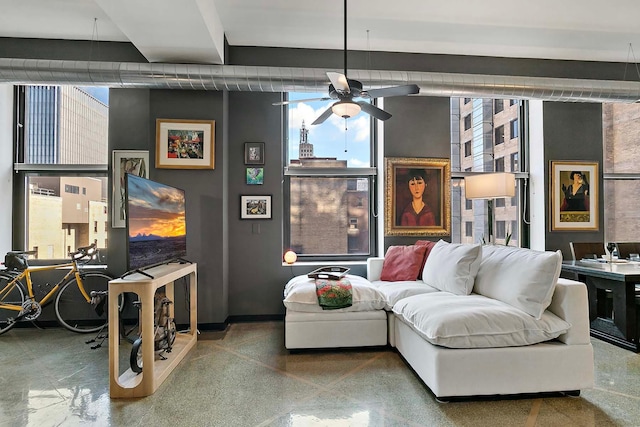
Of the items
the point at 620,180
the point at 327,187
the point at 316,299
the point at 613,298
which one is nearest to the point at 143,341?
the point at 316,299

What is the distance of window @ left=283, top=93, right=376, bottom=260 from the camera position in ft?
15.6

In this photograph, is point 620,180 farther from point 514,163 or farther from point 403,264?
point 403,264

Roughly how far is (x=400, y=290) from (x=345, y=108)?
71.4 inches

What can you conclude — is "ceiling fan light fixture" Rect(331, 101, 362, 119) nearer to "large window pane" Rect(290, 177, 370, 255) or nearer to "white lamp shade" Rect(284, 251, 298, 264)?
→ "large window pane" Rect(290, 177, 370, 255)

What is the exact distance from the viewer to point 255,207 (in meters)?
4.43

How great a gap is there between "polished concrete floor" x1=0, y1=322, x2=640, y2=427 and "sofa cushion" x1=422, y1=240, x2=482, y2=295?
0.82m

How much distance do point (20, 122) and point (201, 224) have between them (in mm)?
2824

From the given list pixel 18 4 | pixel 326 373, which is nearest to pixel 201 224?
pixel 326 373

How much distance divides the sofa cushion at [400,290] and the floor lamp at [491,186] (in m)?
1.43

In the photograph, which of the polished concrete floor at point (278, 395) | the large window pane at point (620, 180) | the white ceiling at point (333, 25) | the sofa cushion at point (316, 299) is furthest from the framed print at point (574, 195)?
the sofa cushion at point (316, 299)

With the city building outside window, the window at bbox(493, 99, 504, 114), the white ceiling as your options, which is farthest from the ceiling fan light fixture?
the window at bbox(493, 99, 504, 114)

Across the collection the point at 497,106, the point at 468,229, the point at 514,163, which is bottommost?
the point at 468,229

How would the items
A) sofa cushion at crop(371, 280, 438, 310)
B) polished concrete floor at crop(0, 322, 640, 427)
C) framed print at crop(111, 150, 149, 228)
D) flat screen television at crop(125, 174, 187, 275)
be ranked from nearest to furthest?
polished concrete floor at crop(0, 322, 640, 427) → flat screen television at crop(125, 174, 187, 275) → sofa cushion at crop(371, 280, 438, 310) → framed print at crop(111, 150, 149, 228)

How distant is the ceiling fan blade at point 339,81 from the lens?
2.60m
